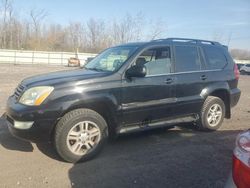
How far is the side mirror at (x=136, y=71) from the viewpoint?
17.7ft

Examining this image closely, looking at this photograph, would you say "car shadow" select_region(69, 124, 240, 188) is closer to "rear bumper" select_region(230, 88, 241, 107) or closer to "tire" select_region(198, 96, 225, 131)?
"tire" select_region(198, 96, 225, 131)

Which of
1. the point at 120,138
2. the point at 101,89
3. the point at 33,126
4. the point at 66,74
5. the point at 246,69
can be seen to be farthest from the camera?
the point at 246,69

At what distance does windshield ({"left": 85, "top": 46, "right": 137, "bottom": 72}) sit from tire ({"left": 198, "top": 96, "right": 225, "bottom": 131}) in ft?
6.58

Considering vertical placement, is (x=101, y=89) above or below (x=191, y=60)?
below

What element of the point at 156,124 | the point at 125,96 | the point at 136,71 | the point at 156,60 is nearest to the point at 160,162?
the point at 156,124

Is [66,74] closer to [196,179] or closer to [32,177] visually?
[32,177]

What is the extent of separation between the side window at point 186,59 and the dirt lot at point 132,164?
1341 millimetres

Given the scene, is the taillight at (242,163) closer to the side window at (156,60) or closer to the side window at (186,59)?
the side window at (156,60)

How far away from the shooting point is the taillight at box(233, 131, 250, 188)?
2299 mm

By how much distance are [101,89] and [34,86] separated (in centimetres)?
100

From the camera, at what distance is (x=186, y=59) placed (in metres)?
6.47

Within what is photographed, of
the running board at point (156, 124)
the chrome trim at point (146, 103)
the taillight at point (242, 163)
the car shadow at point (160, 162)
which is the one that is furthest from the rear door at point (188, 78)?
the taillight at point (242, 163)

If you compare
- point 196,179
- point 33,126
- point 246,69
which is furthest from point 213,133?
point 246,69

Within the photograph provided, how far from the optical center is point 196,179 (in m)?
4.48
